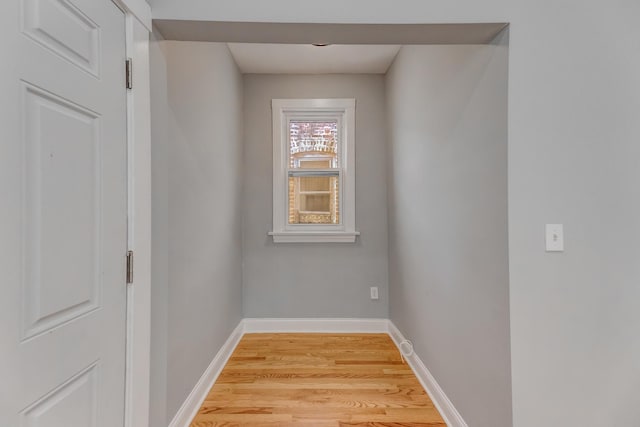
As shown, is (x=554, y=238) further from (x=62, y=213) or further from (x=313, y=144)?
(x=313, y=144)

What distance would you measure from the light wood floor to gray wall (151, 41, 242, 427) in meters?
0.25

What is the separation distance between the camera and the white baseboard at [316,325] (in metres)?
3.30

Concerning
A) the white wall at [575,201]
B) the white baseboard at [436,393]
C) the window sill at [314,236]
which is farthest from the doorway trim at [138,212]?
the window sill at [314,236]

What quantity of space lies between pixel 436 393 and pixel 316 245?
1687 millimetres

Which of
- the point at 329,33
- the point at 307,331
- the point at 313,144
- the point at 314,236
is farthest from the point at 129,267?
the point at 313,144

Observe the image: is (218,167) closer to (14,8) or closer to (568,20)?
(14,8)

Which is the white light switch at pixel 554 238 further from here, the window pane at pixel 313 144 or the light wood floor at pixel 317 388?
the window pane at pixel 313 144

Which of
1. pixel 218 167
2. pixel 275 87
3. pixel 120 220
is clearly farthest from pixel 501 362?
pixel 275 87

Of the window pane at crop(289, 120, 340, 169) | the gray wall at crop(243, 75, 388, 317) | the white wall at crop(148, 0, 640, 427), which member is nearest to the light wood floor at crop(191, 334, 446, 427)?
the gray wall at crop(243, 75, 388, 317)

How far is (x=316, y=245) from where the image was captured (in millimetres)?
3340

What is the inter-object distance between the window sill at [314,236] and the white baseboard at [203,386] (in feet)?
3.14

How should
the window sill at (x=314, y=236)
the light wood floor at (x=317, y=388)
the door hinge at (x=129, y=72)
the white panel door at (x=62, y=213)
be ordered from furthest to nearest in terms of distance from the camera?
the window sill at (x=314, y=236), the light wood floor at (x=317, y=388), the door hinge at (x=129, y=72), the white panel door at (x=62, y=213)

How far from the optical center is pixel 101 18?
1.03m

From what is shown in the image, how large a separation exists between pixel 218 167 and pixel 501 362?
2112 mm
